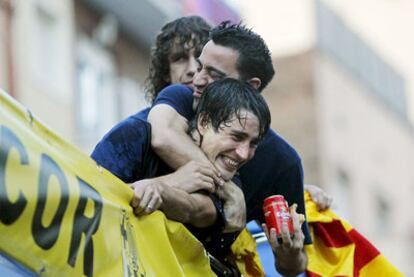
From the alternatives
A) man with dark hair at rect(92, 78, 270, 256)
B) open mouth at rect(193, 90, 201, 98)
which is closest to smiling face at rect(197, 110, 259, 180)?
man with dark hair at rect(92, 78, 270, 256)

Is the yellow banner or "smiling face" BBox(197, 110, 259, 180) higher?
"smiling face" BBox(197, 110, 259, 180)

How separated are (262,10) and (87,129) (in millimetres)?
11709

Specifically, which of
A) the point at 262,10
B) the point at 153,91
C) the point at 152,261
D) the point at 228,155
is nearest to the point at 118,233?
the point at 152,261

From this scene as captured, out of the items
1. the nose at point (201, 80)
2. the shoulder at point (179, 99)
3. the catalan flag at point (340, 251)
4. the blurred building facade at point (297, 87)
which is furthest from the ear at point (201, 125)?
the blurred building facade at point (297, 87)

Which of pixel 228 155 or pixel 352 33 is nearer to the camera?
pixel 228 155

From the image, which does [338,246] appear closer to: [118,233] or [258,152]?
[258,152]

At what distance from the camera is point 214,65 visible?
5.63 m

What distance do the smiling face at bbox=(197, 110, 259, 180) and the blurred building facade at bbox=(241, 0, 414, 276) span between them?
74.0 feet

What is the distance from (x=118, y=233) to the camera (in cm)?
464

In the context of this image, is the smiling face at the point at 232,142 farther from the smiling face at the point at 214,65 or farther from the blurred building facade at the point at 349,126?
the blurred building facade at the point at 349,126

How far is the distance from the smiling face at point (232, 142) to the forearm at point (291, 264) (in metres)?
0.47

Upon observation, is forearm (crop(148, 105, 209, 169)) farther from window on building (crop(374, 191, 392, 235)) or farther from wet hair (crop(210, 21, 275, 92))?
window on building (crop(374, 191, 392, 235))

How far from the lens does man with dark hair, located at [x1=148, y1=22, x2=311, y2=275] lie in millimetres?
5430

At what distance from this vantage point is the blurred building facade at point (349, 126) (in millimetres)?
28672
